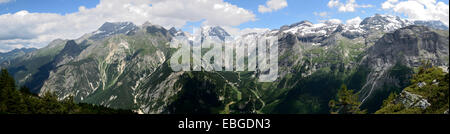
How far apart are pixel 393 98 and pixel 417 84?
49.9 ft
